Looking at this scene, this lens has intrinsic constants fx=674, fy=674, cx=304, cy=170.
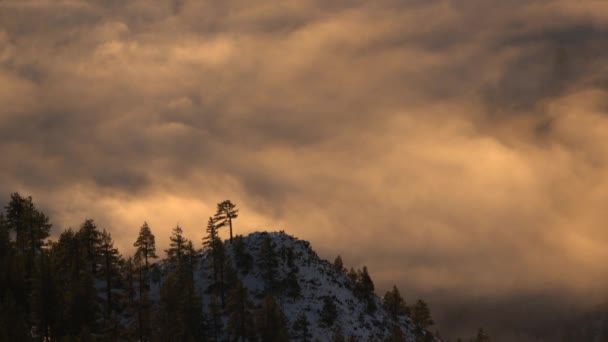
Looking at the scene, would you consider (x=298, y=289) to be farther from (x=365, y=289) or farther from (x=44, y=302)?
Result: (x=44, y=302)

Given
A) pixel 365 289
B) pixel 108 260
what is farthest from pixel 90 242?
pixel 365 289

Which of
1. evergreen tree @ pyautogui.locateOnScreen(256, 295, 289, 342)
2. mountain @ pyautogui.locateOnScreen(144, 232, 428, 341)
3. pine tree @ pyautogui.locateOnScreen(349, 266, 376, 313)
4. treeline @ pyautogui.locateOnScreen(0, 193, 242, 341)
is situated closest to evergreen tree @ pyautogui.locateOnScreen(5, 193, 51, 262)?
treeline @ pyautogui.locateOnScreen(0, 193, 242, 341)

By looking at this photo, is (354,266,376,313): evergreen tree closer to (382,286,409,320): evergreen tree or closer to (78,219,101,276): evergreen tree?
(382,286,409,320): evergreen tree

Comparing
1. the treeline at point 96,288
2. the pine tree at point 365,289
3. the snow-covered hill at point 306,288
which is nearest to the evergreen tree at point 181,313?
the treeline at point 96,288

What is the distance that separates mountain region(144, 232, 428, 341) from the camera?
111m

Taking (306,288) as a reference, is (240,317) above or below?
below

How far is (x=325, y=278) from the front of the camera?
122938mm

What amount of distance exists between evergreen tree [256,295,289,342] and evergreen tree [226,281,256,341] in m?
1.40

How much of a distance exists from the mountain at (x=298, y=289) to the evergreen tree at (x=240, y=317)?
450cm

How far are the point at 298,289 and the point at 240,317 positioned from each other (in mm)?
19647

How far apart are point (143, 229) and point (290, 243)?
2993 cm

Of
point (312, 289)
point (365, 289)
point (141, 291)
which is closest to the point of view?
point (141, 291)

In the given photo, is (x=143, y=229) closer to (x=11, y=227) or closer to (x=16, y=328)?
(x=11, y=227)

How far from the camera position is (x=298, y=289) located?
117 m
